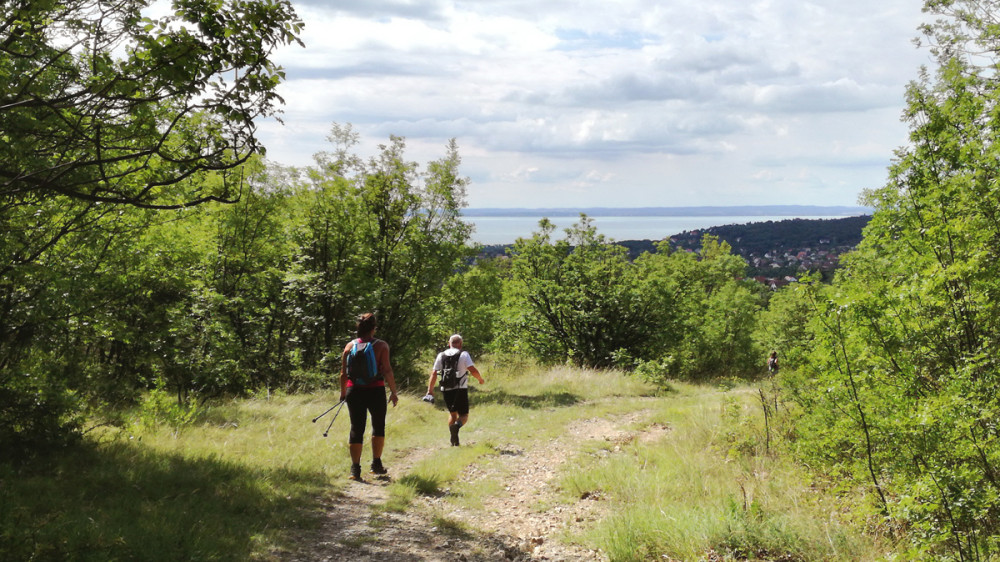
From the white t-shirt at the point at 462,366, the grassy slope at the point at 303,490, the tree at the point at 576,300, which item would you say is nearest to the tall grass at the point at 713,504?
the grassy slope at the point at 303,490

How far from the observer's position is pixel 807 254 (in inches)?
6176

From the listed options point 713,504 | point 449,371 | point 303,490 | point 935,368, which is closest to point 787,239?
point 449,371

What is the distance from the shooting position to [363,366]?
702 cm

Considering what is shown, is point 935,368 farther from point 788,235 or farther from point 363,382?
point 788,235

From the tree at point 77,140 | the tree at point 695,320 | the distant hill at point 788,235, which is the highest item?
the distant hill at point 788,235

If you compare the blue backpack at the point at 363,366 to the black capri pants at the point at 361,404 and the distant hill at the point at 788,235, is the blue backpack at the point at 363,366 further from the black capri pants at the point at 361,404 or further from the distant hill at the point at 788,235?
the distant hill at the point at 788,235

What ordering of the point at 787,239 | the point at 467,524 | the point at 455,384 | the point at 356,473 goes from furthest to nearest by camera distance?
the point at 787,239, the point at 455,384, the point at 356,473, the point at 467,524

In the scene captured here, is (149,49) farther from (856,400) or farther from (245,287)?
(245,287)

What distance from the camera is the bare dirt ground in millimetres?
5023

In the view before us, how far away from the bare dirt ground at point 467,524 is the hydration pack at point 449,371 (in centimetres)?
160

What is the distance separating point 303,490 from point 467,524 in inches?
81.0

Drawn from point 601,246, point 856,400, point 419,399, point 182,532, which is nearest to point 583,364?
point 601,246

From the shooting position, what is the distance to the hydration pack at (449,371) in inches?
368

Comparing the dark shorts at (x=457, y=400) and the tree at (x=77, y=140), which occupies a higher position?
the tree at (x=77, y=140)
